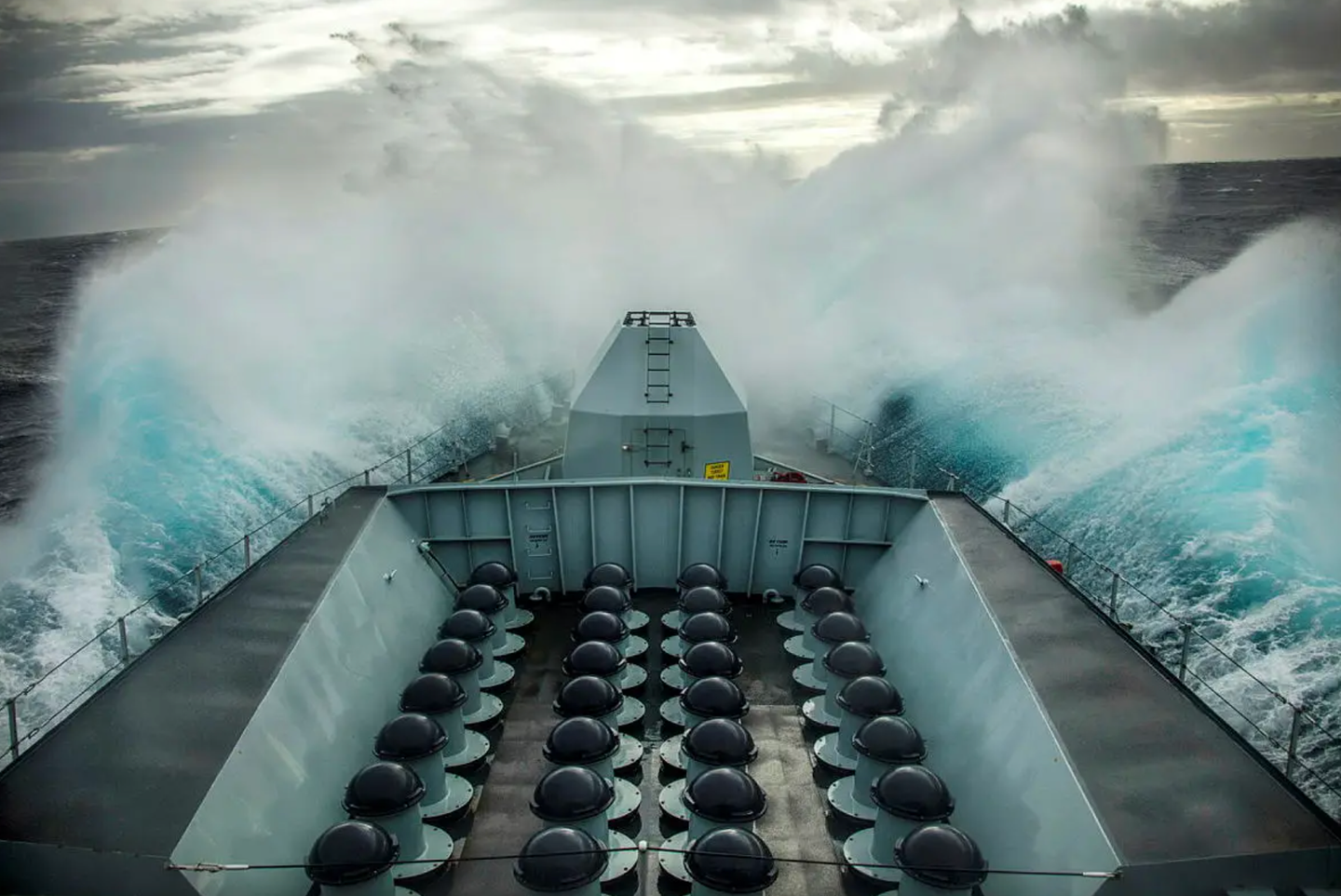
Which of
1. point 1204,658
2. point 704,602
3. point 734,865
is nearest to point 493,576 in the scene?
point 704,602

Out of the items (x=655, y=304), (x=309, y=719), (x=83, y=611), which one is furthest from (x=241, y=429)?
(x=309, y=719)

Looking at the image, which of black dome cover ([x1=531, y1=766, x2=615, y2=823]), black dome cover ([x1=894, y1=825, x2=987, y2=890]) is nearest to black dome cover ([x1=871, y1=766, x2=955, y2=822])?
black dome cover ([x1=894, y1=825, x2=987, y2=890])

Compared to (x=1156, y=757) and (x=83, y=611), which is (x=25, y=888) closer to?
(x=1156, y=757)

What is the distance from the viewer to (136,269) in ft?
114

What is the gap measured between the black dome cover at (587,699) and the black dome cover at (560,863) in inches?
70.2

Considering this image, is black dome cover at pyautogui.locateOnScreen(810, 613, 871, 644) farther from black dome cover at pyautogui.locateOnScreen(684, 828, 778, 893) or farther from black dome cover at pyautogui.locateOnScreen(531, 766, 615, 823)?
black dome cover at pyautogui.locateOnScreen(684, 828, 778, 893)

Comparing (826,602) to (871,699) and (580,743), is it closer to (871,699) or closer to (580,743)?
(871,699)

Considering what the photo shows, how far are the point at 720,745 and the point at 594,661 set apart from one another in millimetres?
1639

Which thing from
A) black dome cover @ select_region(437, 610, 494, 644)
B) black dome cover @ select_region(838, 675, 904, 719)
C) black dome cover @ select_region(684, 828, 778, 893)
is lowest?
black dome cover @ select_region(437, 610, 494, 644)

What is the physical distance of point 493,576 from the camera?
9734mm

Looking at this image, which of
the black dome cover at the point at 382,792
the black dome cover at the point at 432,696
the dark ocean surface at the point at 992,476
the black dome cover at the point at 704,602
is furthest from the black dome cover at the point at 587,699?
the dark ocean surface at the point at 992,476

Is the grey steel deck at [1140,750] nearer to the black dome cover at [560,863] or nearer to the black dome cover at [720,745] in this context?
the black dome cover at [720,745]

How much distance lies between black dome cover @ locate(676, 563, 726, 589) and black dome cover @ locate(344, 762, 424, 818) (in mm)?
4029

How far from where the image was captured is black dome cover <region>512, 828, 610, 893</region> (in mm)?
5316
